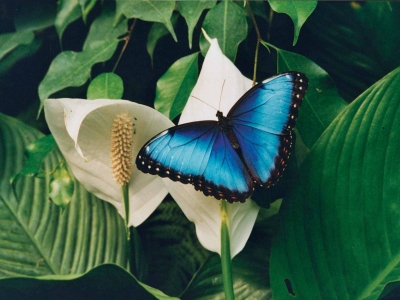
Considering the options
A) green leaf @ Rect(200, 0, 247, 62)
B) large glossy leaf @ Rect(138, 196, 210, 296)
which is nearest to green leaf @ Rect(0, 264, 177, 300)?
large glossy leaf @ Rect(138, 196, 210, 296)

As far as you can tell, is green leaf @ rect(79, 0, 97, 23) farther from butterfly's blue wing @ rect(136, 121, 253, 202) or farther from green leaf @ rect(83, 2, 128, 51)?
butterfly's blue wing @ rect(136, 121, 253, 202)

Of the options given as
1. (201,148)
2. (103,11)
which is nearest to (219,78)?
(201,148)

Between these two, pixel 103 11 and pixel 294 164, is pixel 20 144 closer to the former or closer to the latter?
pixel 103 11

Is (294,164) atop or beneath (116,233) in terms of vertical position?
atop

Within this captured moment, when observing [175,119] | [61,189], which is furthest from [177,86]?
[61,189]

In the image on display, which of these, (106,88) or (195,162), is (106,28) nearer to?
(106,88)
